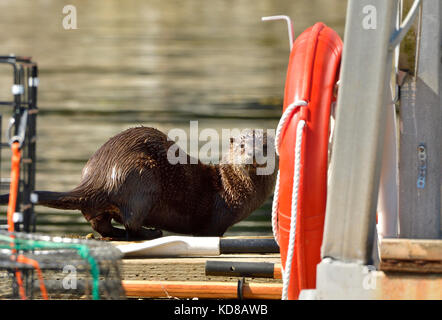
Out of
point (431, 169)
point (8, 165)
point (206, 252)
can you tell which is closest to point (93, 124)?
point (8, 165)

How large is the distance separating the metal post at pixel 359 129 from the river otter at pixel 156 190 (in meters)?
1.53

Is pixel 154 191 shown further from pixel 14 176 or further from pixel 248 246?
pixel 14 176

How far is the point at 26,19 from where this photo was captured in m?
12.4

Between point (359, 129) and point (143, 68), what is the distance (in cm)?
763

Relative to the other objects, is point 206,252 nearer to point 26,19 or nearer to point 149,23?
point 149,23

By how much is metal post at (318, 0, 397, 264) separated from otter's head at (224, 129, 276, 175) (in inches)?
67.6

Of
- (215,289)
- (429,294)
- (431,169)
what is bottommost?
(215,289)

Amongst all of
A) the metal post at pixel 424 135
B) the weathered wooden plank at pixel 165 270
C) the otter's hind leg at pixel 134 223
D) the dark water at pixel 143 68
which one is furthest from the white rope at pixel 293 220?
the dark water at pixel 143 68

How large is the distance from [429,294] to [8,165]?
14.0 ft

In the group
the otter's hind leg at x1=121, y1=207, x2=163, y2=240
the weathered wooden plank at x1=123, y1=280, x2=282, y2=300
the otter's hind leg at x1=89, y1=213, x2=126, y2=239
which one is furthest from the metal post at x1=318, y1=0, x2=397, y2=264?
the otter's hind leg at x1=89, y1=213, x2=126, y2=239

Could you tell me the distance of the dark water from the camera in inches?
255

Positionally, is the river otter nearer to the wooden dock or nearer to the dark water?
the wooden dock

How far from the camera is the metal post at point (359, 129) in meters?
1.88

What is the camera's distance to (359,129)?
191 cm
